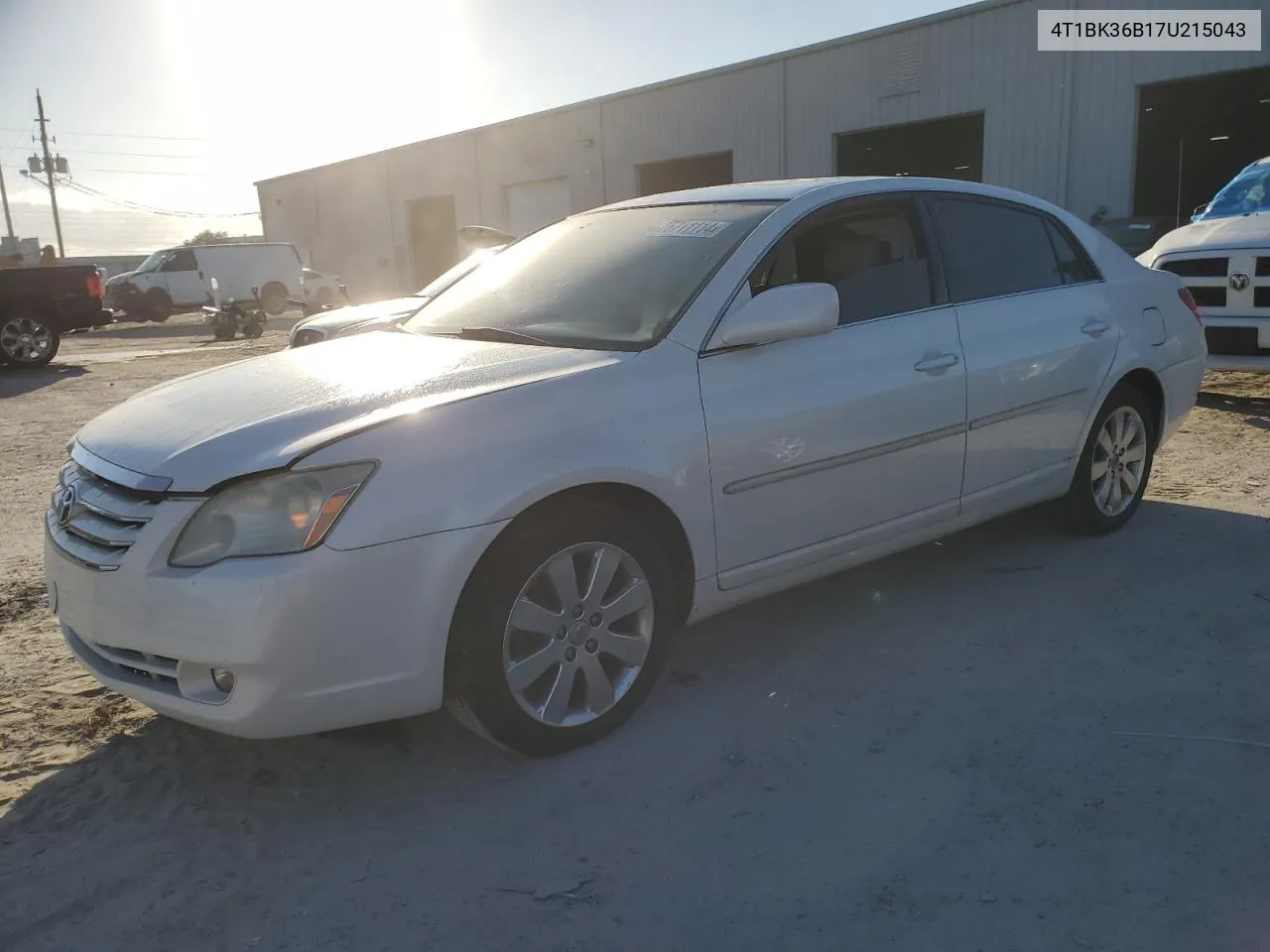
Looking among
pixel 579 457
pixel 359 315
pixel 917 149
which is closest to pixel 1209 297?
pixel 359 315

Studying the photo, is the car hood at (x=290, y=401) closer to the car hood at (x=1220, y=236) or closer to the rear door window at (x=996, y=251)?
the rear door window at (x=996, y=251)

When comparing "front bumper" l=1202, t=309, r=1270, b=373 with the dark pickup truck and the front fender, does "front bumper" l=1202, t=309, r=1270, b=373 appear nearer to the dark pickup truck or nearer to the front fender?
the front fender

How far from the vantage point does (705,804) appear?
266cm

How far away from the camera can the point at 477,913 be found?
2258mm

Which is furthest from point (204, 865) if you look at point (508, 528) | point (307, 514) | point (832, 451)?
point (832, 451)

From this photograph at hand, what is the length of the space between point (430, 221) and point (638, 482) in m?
33.0

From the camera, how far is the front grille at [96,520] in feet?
8.50

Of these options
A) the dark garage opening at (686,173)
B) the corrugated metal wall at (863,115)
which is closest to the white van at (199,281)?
the corrugated metal wall at (863,115)

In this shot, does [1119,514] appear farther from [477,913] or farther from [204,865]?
[204,865]

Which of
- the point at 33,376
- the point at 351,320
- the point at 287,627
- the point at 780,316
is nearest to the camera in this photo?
the point at 287,627

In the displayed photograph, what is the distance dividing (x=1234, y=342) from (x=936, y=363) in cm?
510

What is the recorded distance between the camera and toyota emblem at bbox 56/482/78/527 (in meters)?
2.84

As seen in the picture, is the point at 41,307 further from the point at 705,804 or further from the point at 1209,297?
the point at 705,804

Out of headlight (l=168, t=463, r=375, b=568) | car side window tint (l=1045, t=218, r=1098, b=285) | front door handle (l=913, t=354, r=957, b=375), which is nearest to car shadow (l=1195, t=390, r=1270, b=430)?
car side window tint (l=1045, t=218, r=1098, b=285)
